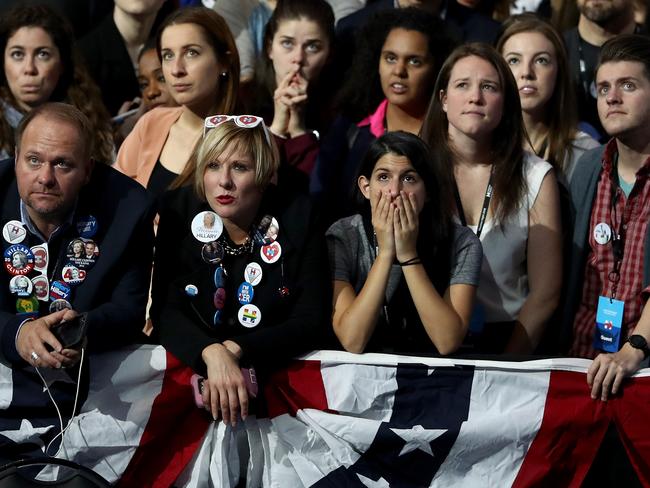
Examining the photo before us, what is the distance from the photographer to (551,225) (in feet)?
18.1

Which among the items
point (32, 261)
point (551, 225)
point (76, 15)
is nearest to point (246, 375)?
point (32, 261)

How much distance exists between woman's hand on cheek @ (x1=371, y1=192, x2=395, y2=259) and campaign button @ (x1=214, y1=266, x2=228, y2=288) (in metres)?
0.64

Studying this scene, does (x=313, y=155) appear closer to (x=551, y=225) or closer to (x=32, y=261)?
(x=551, y=225)

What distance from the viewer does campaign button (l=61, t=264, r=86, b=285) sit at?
15.4 ft

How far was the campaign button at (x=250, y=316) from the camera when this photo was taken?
15.7 feet

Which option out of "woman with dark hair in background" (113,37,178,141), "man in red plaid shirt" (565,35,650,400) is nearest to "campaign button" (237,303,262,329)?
"man in red plaid shirt" (565,35,650,400)

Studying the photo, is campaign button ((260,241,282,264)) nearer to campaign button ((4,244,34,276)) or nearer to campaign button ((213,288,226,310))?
campaign button ((213,288,226,310))

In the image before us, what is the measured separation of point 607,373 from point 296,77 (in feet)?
8.85

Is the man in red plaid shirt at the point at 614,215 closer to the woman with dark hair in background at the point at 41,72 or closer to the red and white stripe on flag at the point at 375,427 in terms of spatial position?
the red and white stripe on flag at the point at 375,427

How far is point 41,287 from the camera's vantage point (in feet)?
15.4

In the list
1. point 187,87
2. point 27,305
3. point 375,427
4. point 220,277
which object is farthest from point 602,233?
point 27,305

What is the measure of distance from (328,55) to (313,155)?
2.44 ft

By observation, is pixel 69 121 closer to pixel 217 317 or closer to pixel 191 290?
pixel 191 290

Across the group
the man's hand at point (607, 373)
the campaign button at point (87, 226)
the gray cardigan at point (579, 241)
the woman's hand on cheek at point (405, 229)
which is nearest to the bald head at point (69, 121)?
the campaign button at point (87, 226)
